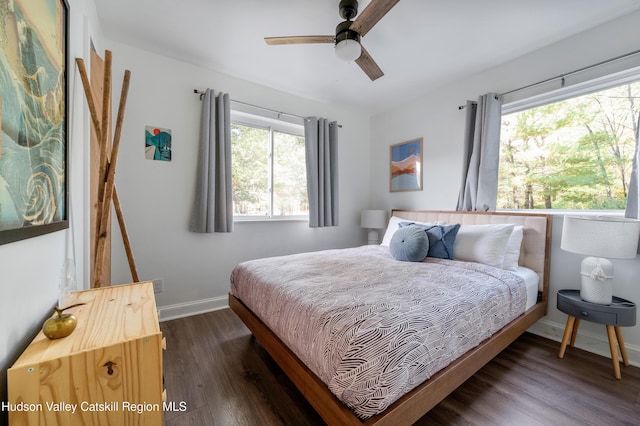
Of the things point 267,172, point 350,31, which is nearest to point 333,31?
point 350,31

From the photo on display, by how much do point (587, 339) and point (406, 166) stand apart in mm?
2449

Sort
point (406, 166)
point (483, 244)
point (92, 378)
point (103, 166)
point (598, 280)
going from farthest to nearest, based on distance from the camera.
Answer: point (406, 166) → point (483, 244) → point (598, 280) → point (103, 166) → point (92, 378)

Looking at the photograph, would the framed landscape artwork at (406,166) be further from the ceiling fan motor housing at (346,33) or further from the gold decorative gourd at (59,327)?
the gold decorative gourd at (59,327)

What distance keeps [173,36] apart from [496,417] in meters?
3.60

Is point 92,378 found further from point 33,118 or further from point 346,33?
point 346,33

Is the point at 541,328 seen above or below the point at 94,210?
below

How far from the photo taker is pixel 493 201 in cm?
261

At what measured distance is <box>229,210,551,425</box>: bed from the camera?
1.02 metres

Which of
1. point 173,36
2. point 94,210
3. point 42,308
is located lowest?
point 42,308

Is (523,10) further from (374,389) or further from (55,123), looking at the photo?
(55,123)

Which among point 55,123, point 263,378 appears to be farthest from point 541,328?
point 55,123

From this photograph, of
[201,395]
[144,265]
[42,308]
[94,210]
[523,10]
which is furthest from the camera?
[144,265]

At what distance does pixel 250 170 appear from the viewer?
10.2 feet

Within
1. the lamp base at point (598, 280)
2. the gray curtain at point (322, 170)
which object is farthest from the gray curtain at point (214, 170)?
the lamp base at point (598, 280)
